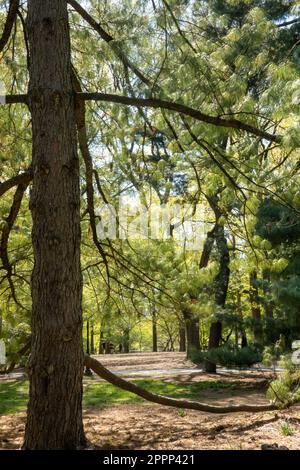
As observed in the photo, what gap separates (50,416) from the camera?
2818mm

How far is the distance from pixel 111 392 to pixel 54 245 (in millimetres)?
6101

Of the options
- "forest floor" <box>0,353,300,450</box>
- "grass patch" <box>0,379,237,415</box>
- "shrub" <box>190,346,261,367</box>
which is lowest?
"grass patch" <box>0,379,237,415</box>

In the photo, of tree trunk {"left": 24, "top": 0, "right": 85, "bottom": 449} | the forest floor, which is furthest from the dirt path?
tree trunk {"left": 24, "top": 0, "right": 85, "bottom": 449}

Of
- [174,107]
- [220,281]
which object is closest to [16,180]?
[174,107]

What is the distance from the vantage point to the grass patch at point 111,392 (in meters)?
7.00

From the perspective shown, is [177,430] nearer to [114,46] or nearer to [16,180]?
[16,180]

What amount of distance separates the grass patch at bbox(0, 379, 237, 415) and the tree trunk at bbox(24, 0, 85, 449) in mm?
3654

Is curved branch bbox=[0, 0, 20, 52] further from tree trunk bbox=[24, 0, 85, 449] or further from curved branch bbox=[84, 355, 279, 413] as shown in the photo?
curved branch bbox=[84, 355, 279, 413]

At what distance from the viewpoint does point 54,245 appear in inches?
116

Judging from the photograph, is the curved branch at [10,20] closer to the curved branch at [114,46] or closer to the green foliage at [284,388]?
the curved branch at [114,46]

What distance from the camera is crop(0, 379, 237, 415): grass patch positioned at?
23.0 ft

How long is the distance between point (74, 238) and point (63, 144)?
1.94 ft

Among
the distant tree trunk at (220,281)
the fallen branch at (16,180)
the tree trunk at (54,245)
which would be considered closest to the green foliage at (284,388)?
the tree trunk at (54,245)
